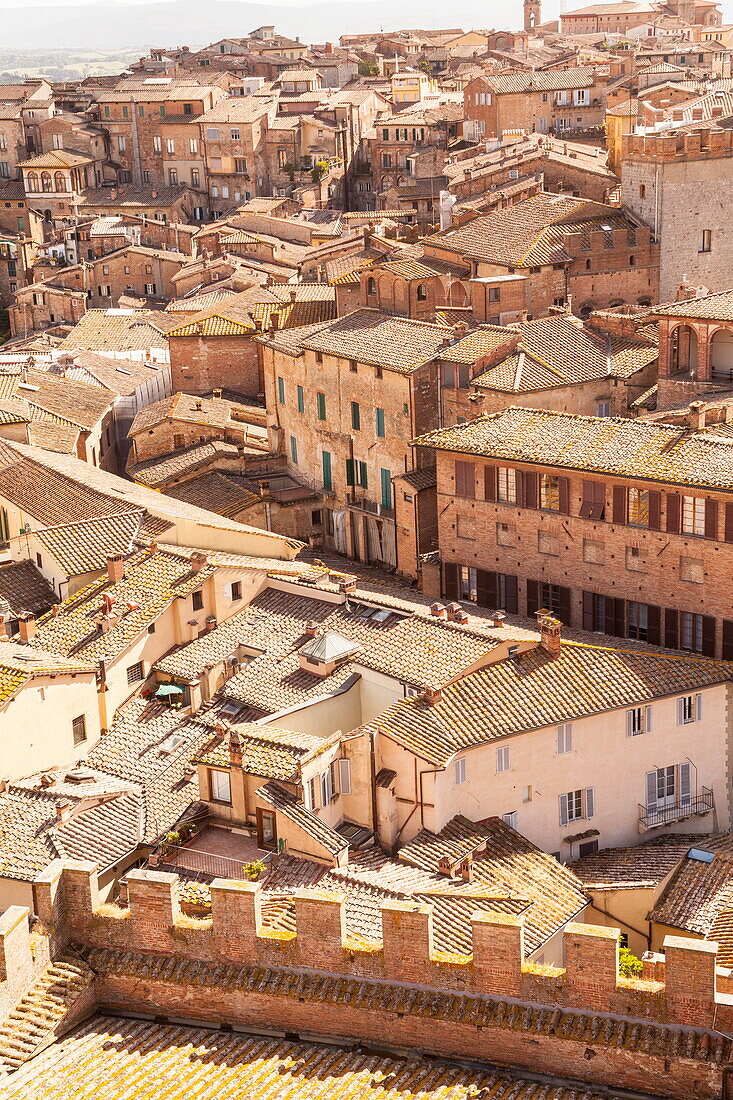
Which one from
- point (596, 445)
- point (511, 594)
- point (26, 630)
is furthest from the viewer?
point (511, 594)

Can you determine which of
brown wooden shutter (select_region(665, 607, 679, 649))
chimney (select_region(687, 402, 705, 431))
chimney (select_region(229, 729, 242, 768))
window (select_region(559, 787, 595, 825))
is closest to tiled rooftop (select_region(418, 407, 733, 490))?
chimney (select_region(687, 402, 705, 431))

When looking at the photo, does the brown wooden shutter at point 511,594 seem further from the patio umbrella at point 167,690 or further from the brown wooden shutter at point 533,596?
the patio umbrella at point 167,690

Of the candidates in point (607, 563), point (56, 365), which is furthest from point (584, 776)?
point (56, 365)

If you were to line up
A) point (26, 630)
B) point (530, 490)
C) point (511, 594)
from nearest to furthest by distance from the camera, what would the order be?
point (26, 630)
point (530, 490)
point (511, 594)

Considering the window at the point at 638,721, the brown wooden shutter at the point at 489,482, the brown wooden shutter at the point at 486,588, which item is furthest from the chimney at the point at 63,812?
the brown wooden shutter at the point at 489,482

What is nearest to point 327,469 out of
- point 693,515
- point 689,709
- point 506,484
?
point 506,484

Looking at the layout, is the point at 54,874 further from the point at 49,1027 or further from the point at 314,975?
the point at 314,975

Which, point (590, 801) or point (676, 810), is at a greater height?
point (590, 801)

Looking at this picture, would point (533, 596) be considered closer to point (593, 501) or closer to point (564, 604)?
point (564, 604)
